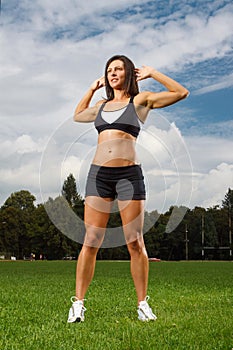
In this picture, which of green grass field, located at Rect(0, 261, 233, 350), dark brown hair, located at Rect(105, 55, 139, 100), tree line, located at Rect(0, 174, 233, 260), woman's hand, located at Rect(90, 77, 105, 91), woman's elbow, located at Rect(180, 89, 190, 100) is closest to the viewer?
green grass field, located at Rect(0, 261, 233, 350)

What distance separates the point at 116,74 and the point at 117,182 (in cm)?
97

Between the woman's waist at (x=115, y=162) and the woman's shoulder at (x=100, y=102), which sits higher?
the woman's shoulder at (x=100, y=102)

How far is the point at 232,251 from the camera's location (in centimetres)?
8106

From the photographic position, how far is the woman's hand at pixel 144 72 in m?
5.18

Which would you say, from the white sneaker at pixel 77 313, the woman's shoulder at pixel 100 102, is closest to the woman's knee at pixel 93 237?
the white sneaker at pixel 77 313

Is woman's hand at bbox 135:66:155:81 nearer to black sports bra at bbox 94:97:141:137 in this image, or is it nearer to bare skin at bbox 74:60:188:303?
bare skin at bbox 74:60:188:303

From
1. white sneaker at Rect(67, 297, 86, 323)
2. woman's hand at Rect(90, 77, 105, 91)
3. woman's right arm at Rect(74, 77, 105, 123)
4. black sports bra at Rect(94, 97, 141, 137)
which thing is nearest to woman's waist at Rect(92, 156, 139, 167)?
black sports bra at Rect(94, 97, 141, 137)

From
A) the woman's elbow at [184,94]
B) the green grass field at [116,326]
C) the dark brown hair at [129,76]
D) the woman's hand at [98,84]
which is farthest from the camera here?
the woman's hand at [98,84]

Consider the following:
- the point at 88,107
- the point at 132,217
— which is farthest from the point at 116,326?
the point at 88,107

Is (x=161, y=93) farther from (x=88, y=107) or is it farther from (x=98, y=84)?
(x=88, y=107)

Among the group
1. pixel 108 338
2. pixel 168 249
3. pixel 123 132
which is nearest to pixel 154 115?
pixel 123 132

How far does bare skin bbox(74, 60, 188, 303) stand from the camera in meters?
5.16

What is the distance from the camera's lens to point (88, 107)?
5.52 meters

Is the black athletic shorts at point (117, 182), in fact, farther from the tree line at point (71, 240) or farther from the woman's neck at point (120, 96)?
the tree line at point (71, 240)
